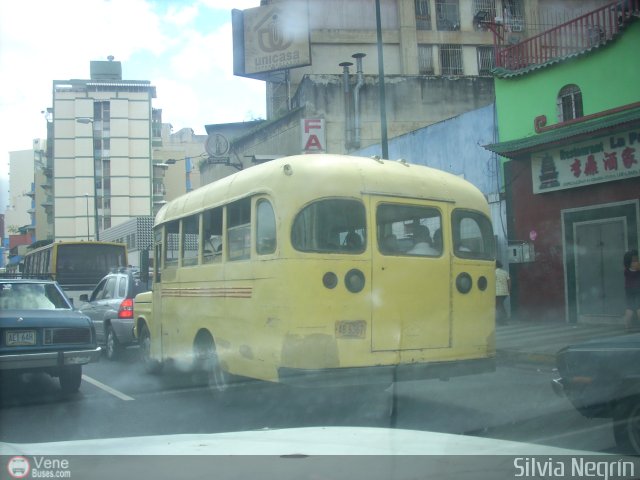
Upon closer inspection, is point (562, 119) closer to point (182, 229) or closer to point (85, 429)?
point (182, 229)

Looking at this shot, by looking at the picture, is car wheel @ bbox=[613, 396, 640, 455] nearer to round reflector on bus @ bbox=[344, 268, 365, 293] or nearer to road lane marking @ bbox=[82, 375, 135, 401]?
round reflector on bus @ bbox=[344, 268, 365, 293]

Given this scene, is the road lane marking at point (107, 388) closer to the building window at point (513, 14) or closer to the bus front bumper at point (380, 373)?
the bus front bumper at point (380, 373)

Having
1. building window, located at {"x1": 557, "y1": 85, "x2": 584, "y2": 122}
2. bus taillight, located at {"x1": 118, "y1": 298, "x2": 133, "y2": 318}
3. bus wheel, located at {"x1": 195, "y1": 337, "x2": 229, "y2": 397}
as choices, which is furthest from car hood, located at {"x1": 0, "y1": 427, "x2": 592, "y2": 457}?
building window, located at {"x1": 557, "y1": 85, "x2": 584, "y2": 122}

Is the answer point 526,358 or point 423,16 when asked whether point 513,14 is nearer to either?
point 423,16

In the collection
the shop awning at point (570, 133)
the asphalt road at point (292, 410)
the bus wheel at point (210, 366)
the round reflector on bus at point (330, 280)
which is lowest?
the asphalt road at point (292, 410)

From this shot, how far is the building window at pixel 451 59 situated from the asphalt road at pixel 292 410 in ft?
→ 77.7

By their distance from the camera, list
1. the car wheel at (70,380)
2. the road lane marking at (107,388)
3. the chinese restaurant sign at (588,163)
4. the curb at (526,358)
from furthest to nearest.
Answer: the chinese restaurant sign at (588,163) < the curb at (526,358) < the car wheel at (70,380) < the road lane marking at (107,388)

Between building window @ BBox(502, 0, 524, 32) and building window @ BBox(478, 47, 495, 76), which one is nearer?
building window @ BBox(502, 0, 524, 32)

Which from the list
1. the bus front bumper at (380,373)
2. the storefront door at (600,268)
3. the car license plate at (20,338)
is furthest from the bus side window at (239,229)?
the storefront door at (600,268)

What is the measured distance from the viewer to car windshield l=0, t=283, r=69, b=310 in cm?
820

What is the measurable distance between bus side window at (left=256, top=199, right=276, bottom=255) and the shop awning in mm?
8697

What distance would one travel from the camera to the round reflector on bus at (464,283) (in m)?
6.65

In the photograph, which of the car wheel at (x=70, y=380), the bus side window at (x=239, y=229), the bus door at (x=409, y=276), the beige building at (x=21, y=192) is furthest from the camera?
the beige building at (x=21, y=192)

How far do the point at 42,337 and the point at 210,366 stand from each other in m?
2.05
